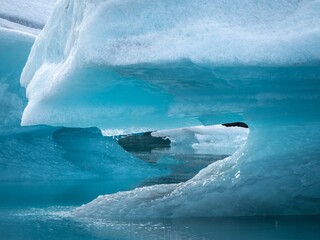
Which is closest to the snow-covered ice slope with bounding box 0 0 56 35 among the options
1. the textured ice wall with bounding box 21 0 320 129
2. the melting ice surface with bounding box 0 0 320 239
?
the melting ice surface with bounding box 0 0 320 239

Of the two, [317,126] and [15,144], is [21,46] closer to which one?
[15,144]

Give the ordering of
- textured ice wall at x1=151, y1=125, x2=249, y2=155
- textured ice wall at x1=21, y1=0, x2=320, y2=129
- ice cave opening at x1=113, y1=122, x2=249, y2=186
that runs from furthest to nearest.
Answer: textured ice wall at x1=151, y1=125, x2=249, y2=155, ice cave opening at x1=113, y1=122, x2=249, y2=186, textured ice wall at x1=21, y1=0, x2=320, y2=129

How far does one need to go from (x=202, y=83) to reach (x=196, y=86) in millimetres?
109

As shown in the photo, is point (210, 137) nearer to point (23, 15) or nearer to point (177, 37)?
point (23, 15)

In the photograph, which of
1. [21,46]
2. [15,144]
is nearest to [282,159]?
[21,46]

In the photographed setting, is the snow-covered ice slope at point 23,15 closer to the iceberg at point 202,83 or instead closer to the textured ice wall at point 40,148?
the textured ice wall at point 40,148

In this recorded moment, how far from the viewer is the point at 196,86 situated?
11.5 feet

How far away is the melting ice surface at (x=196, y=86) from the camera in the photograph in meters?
2.91

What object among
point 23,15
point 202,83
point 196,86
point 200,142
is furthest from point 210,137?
point 202,83

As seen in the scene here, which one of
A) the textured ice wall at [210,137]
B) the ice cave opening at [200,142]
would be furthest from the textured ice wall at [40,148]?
the textured ice wall at [210,137]

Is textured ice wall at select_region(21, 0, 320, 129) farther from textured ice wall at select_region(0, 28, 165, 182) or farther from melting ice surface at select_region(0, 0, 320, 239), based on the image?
textured ice wall at select_region(0, 28, 165, 182)

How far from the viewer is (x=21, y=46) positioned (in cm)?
734

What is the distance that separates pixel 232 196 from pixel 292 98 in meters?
0.80

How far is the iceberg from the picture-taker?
2.90 meters
